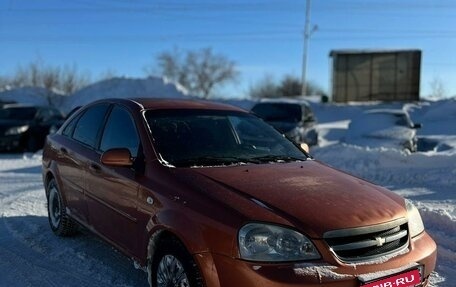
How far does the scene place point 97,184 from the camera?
454cm

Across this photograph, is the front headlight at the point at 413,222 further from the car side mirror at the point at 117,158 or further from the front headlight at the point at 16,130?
the front headlight at the point at 16,130

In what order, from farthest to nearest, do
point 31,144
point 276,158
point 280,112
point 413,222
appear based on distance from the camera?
point 31,144 → point 280,112 → point 276,158 → point 413,222

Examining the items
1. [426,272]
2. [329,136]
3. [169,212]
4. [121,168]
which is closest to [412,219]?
[426,272]

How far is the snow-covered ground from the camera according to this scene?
449cm

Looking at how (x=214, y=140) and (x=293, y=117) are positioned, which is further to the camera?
(x=293, y=117)

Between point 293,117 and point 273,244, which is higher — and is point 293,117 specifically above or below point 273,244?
below

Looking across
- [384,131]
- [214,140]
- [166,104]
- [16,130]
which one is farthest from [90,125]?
[16,130]

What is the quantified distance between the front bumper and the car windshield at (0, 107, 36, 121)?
13.6 metres

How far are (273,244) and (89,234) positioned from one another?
3.32m

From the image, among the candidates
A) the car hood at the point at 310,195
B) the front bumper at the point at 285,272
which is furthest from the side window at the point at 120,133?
the front bumper at the point at 285,272

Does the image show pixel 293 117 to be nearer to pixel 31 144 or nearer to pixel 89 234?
pixel 31 144

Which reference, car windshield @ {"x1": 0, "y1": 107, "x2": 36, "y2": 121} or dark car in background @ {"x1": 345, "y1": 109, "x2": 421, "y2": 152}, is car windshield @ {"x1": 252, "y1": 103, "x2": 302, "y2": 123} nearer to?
dark car in background @ {"x1": 345, "y1": 109, "x2": 421, "y2": 152}

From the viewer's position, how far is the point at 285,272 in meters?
2.94

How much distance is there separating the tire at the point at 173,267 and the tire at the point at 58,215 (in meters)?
2.15
